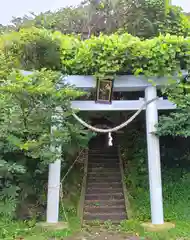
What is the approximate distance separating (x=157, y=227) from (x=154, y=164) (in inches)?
42.4

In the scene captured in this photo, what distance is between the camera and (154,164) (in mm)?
5094

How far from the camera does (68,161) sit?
273 inches

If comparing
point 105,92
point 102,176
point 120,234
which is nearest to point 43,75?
point 105,92

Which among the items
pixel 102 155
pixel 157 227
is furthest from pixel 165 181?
pixel 102 155

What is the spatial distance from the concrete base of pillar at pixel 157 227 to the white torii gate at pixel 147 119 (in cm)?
7

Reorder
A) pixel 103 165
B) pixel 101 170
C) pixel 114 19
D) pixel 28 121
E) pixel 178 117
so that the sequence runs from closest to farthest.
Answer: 1. pixel 28 121
2. pixel 178 117
3. pixel 101 170
4. pixel 103 165
5. pixel 114 19

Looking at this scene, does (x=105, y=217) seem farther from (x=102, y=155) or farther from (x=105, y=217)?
(x=102, y=155)

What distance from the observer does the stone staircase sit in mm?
5576

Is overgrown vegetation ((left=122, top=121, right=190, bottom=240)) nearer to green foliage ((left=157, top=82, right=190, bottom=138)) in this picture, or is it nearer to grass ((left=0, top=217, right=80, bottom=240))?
grass ((left=0, top=217, right=80, bottom=240))

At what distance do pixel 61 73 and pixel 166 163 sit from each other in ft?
10.9

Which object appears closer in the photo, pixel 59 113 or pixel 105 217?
pixel 59 113

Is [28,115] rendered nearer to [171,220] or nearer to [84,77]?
[84,77]

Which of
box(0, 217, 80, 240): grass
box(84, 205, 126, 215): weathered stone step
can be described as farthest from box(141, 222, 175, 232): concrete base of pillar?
box(0, 217, 80, 240): grass

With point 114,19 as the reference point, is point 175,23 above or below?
below
